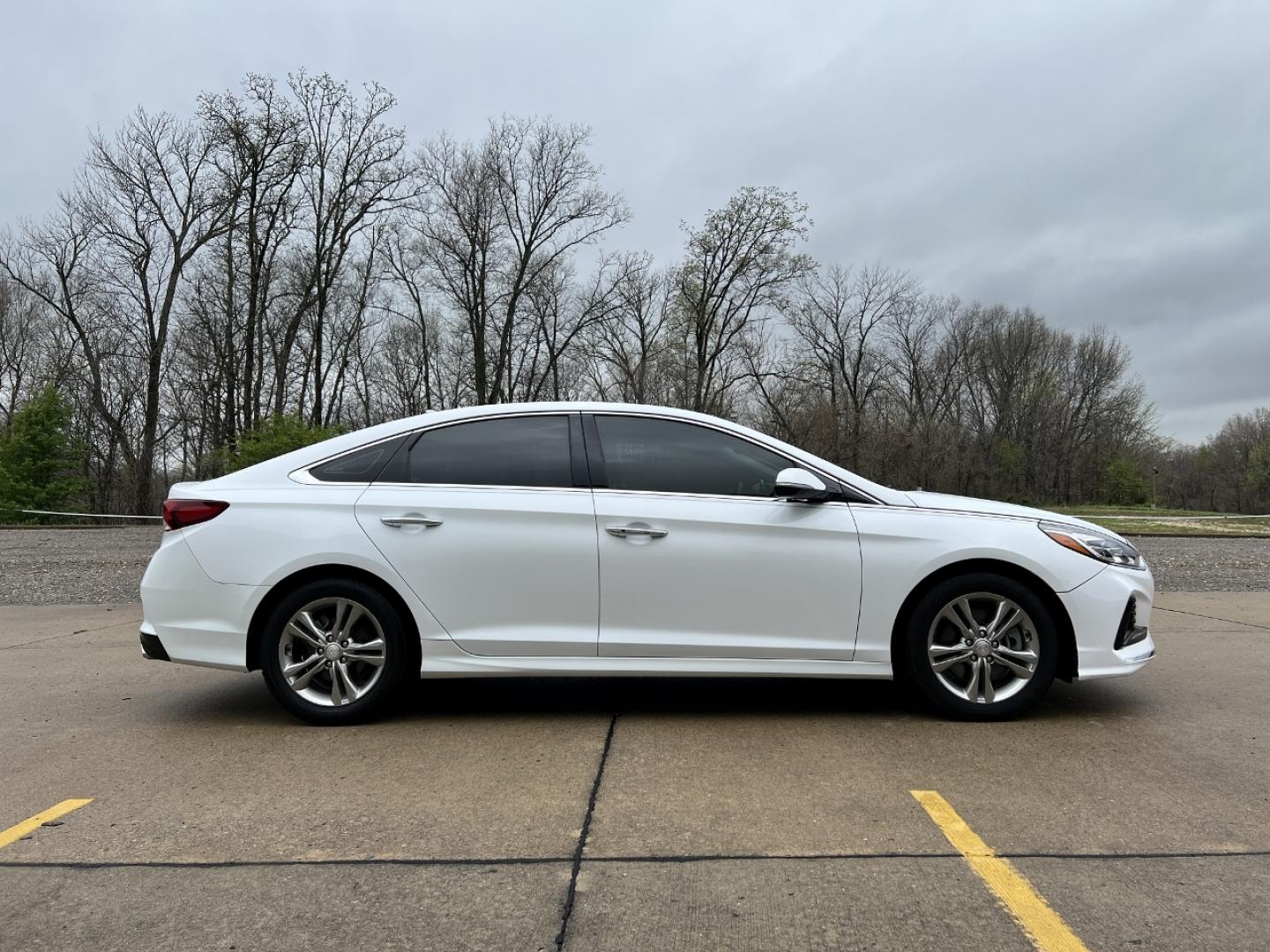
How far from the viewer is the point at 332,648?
14.1 feet

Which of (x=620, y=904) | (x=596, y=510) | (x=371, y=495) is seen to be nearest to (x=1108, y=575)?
(x=596, y=510)

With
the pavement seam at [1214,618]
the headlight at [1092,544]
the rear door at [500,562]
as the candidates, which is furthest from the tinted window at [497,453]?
the pavement seam at [1214,618]

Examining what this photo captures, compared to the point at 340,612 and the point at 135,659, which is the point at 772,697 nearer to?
the point at 340,612

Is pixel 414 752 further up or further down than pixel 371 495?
further down

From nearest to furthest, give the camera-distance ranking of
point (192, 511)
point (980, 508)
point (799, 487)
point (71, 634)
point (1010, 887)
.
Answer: point (1010, 887) → point (799, 487) → point (192, 511) → point (980, 508) → point (71, 634)

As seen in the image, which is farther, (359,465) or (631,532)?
(359,465)

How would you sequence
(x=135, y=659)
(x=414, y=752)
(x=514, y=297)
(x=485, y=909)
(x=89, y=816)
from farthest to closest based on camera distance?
(x=514, y=297)
(x=135, y=659)
(x=414, y=752)
(x=89, y=816)
(x=485, y=909)

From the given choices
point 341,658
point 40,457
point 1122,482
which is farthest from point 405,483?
point 1122,482

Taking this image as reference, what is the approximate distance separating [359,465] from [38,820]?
2.07 m

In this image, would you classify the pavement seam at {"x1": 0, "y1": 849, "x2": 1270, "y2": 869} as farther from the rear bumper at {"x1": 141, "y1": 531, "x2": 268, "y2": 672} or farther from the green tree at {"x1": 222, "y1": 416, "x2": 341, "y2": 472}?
the green tree at {"x1": 222, "y1": 416, "x2": 341, "y2": 472}

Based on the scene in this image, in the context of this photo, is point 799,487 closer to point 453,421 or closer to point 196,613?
point 453,421

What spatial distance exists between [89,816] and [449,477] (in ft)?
6.96

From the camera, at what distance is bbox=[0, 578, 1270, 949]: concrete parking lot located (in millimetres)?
2387

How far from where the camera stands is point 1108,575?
434 cm
